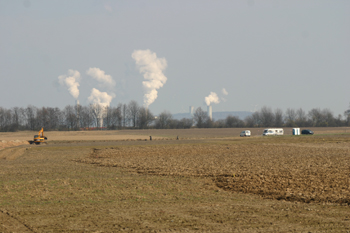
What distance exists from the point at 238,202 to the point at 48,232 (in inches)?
301

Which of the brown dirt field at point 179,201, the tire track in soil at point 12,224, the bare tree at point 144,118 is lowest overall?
the brown dirt field at point 179,201

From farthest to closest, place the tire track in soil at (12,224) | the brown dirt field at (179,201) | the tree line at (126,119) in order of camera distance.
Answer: the tree line at (126,119) → the brown dirt field at (179,201) → the tire track in soil at (12,224)

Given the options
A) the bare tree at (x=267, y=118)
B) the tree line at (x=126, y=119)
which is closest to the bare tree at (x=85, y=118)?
the tree line at (x=126, y=119)

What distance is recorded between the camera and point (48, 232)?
10844mm

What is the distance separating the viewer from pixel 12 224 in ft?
38.6

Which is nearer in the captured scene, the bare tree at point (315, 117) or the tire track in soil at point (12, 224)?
the tire track in soil at point (12, 224)

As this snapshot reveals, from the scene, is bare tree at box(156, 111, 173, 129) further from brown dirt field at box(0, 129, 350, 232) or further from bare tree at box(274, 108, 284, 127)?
brown dirt field at box(0, 129, 350, 232)

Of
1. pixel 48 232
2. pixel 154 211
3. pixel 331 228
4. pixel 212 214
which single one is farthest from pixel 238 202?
pixel 48 232

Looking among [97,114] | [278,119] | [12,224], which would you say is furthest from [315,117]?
[12,224]

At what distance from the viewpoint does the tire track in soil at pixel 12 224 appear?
1116 cm

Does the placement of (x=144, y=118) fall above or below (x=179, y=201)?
above

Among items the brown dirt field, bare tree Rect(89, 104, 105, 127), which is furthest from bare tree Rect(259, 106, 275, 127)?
the brown dirt field

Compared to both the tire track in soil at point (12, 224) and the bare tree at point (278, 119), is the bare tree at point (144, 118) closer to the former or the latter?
the bare tree at point (278, 119)

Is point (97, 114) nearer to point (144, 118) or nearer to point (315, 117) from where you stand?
point (144, 118)
